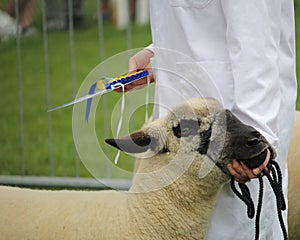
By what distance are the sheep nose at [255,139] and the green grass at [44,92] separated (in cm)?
149

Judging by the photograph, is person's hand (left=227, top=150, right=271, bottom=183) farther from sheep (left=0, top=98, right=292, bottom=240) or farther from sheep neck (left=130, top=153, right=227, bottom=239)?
sheep neck (left=130, top=153, right=227, bottom=239)

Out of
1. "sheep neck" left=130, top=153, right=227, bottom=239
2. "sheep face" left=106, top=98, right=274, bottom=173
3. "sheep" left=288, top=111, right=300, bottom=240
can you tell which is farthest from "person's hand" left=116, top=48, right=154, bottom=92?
"sheep" left=288, top=111, right=300, bottom=240

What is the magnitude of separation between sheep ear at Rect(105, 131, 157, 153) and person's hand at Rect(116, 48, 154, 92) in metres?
0.36

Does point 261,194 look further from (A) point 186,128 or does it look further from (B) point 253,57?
(B) point 253,57

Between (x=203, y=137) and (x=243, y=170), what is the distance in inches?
9.1

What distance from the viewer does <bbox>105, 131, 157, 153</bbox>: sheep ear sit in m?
2.96

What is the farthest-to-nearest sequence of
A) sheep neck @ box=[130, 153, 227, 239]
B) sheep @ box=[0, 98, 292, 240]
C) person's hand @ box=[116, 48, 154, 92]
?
1. person's hand @ box=[116, 48, 154, 92]
2. sheep neck @ box=[130, 153, 227, 239]
3. sheep @ box=[0, 98, 292, 240]

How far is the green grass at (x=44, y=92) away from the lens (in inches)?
281

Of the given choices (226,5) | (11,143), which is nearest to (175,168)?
(226,5)

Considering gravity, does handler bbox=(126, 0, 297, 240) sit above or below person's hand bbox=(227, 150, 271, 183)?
above

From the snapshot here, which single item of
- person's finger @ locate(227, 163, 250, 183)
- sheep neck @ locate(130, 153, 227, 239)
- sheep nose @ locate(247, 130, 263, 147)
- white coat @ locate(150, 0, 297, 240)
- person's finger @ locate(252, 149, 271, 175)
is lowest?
sheep neck @ locate(130, 153, 227, 239)

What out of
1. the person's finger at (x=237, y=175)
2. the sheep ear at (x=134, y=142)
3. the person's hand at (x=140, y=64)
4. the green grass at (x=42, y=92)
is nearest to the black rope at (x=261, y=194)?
the person's finger at (x=237, y=175)

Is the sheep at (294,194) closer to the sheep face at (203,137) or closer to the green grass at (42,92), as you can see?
the green grass at (42,92)

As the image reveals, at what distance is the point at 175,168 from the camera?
3225 millimetres
